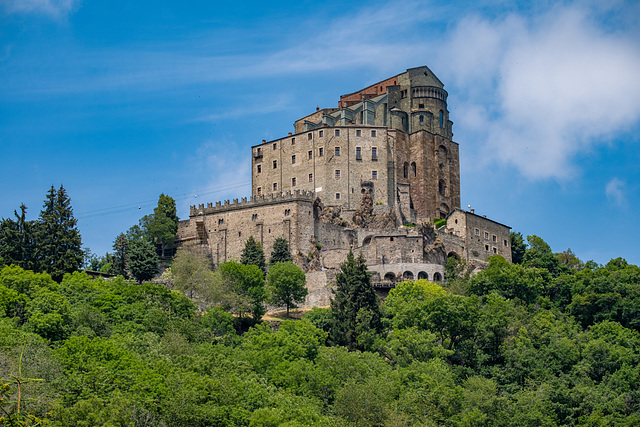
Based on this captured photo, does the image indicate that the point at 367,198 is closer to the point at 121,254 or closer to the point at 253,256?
the point at 253,256

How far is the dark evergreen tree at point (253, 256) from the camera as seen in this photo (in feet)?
268

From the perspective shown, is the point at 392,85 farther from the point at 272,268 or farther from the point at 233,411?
the point at 233,411

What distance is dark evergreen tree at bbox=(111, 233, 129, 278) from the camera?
83.9 meters

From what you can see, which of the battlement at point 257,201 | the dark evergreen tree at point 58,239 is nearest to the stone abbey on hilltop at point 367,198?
the battlement at point 257,201

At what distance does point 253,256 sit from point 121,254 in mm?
14723

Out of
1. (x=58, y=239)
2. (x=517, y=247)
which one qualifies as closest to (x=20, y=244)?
(x=58, y=239)

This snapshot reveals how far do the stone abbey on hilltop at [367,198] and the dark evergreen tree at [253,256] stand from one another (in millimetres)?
3323

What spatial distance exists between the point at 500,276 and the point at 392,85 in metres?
37.6

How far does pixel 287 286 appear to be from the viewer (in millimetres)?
74062

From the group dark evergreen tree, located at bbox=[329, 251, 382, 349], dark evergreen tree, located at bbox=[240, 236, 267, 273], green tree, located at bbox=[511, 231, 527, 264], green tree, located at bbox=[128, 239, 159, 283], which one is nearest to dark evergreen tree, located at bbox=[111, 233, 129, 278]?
green tree, located at bbox=[128, 239, 159, 283]

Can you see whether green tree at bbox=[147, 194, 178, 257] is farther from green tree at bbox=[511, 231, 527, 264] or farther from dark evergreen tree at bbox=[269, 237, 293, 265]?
green tree at bbox=[511, 231, 527, 264]

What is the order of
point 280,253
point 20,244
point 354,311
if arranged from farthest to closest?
point 280,253, point 20,244, point 354,311

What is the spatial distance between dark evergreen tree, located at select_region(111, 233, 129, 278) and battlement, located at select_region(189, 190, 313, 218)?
386 inches

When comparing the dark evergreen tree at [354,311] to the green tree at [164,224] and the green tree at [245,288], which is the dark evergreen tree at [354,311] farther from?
the green tree at [164,224]
